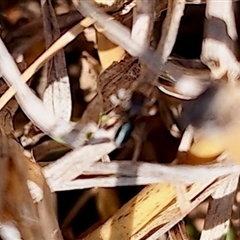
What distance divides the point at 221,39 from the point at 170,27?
0.04 meters

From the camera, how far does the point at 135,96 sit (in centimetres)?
64

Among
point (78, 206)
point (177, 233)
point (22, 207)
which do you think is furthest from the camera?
point (78, 206)

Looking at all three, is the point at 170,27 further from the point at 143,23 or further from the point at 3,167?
the point at 3,167

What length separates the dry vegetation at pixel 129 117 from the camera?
59 cm

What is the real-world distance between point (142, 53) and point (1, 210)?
17 cm

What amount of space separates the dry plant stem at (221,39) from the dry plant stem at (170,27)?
0.08 feet

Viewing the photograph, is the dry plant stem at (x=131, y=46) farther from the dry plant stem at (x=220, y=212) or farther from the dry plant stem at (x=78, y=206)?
the dry plant stem at (x=78, y=206)

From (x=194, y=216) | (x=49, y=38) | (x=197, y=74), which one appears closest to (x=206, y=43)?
(x=197, y=74)

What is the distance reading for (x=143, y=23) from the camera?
1.97ft

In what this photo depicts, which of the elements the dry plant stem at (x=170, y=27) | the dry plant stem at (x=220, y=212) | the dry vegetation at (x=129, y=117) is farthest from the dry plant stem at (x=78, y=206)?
the dry plant stem at (x=170, y=27)

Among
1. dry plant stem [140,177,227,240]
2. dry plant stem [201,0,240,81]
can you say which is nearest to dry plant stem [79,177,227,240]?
dry plant stem [140,177,227,240]

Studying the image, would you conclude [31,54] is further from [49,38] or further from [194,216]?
[194,216]

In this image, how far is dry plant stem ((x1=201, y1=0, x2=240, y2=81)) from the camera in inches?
23.2

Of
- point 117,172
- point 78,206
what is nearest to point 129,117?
point 117,172
